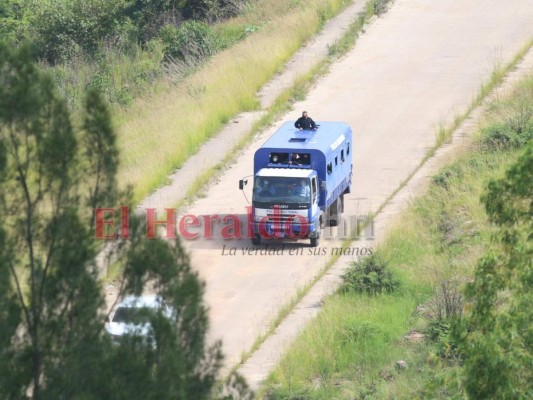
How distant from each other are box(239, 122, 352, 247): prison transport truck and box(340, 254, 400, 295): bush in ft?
5.94

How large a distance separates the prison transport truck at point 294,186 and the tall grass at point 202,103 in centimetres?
455

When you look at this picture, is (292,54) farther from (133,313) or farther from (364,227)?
(133,313)

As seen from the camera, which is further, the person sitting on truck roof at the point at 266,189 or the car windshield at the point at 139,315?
the person sitting on truck roof at the point at 266,189

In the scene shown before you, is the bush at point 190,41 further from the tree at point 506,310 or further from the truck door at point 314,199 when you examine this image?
the tree at point 506,310

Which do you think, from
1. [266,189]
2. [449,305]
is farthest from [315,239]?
[449,305]

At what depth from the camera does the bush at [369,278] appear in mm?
25562

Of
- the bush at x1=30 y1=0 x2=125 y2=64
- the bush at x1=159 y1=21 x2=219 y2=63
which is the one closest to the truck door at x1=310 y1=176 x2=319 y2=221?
the bush at x1=159 y1=21 x2=219 y2=63

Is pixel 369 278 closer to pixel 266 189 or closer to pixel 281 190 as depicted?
pixel 281 190

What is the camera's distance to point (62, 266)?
12.0 meters

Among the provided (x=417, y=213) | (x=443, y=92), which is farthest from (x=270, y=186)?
(x=443, y=92)

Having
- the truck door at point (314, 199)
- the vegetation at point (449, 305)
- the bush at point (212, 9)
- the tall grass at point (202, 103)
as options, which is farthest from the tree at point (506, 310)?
the bush at point (212, 9)

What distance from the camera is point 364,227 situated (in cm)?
2947

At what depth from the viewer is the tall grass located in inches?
1337

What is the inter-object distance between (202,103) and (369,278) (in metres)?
13.5
